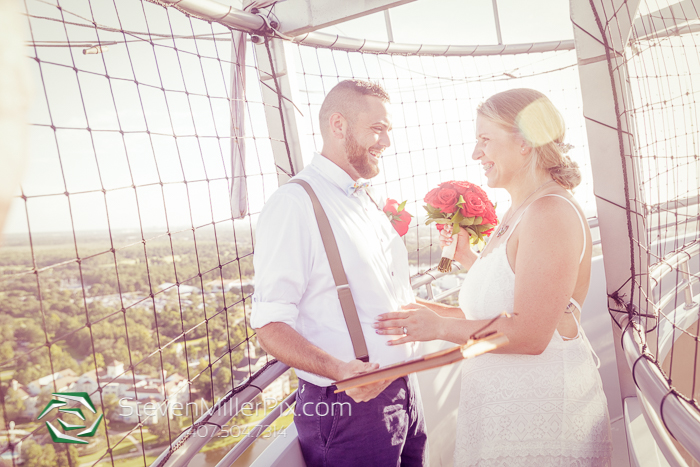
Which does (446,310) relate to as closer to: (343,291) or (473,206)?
(473,206)

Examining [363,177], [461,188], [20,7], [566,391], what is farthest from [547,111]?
[20,7]

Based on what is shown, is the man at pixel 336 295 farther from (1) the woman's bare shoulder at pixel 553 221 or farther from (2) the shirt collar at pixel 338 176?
(1) the woman's bare shoulder at pixel 553 221

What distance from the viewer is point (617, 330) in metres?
1.67

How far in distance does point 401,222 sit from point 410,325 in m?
0.53

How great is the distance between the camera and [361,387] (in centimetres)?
132

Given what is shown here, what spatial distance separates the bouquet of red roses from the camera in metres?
2.02

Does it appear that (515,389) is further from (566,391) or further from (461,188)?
(461,188)

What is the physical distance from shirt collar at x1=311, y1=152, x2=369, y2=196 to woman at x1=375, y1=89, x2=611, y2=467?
0.50 meters

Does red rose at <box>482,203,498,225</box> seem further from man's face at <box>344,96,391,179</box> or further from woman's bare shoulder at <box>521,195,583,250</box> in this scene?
man's face at <box>344,96,391,179</box>

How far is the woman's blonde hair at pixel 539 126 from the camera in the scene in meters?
1.61

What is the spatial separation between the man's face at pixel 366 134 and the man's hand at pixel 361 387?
0.82 metres

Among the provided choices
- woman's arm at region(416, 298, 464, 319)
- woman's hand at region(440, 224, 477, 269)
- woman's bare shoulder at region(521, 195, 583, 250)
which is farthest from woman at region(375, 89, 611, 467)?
woman's hand at region(440, 224, 477, 269)

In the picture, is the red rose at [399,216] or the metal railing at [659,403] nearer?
the metal railing at [659,403]

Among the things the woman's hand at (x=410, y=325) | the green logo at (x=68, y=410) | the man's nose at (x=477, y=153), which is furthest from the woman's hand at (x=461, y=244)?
the green logo at (x=68, y=410)
